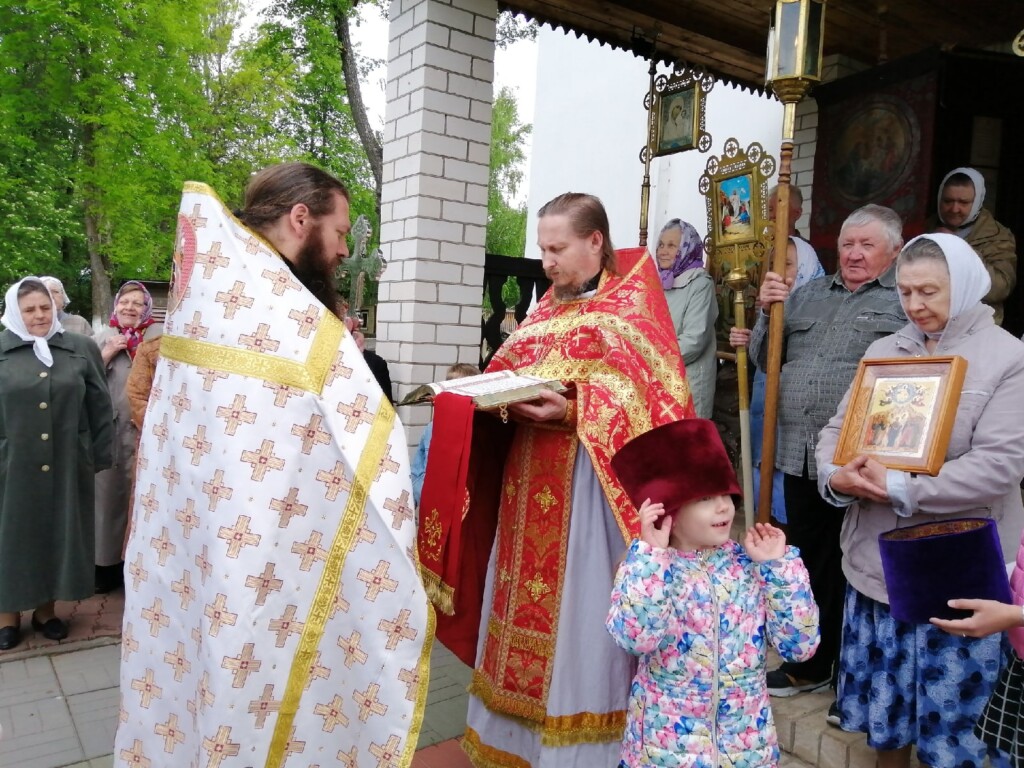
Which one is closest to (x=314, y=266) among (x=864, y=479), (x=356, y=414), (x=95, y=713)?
(x=356, y=414)

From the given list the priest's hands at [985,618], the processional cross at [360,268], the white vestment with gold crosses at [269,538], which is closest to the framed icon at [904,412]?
the priest's hands at [985,618]

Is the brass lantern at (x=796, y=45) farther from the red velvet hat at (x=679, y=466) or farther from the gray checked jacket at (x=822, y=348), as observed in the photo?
the red velvet hat at (x=679, y=466)

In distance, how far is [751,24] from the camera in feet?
19.8

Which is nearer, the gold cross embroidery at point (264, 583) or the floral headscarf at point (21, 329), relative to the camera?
the gold cross embroidery at point (264, 583)

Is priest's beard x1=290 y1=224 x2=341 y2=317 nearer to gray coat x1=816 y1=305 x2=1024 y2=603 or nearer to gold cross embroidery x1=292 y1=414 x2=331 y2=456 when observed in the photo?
gold cross embroidery x1=292 y1=414 x2=331 y2=456

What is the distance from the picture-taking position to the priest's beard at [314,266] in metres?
2.28

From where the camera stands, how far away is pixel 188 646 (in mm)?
2105

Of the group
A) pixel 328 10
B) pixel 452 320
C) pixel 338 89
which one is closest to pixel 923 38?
pixel 452 320

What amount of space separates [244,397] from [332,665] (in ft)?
2.50

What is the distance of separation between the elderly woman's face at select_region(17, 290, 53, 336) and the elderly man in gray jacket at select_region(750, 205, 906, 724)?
4129 mm

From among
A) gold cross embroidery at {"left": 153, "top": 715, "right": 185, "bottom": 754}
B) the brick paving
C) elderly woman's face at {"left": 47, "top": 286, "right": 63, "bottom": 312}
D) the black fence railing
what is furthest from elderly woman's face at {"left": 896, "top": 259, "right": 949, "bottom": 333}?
elderly woman's face at {"left": 47, "top": 286, "right": 63, "bottom": 312}

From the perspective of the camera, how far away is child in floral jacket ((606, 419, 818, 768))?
2082 mm

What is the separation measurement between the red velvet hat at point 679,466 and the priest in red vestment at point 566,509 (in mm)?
467

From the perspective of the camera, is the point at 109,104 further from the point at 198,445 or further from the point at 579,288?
the point at 198,445
